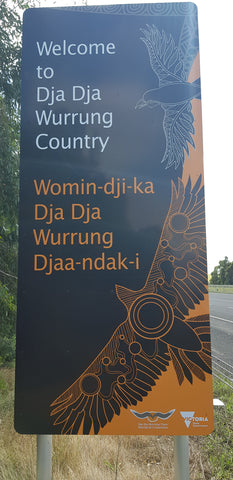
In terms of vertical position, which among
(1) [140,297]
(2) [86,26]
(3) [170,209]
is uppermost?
(2) [86,26]

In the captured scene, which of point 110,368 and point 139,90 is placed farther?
point 139,90

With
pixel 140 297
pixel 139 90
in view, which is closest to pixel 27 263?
pixel 140 297

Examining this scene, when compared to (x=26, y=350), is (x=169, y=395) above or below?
below

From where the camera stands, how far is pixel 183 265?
2.07 meters

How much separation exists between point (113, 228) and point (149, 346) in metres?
0.63

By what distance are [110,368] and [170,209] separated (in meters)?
0.86

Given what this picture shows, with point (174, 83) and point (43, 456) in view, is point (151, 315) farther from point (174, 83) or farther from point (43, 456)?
point (174, 83)

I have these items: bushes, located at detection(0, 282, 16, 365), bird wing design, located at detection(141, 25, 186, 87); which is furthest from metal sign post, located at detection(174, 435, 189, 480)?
bushes, located at detection(0, 282, 16, 365)

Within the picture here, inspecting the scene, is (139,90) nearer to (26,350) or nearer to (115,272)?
(115,272)

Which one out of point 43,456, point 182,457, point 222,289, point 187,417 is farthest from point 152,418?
point 222,289

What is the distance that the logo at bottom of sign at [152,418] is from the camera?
200 centimetres

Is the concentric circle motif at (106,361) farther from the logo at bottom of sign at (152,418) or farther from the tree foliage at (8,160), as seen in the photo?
the tree foliage at (8,160)

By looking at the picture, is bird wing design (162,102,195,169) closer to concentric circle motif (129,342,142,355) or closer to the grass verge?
concentric circle motif (129,342,142,355)

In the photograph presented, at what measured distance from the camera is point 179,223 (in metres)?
2.10
